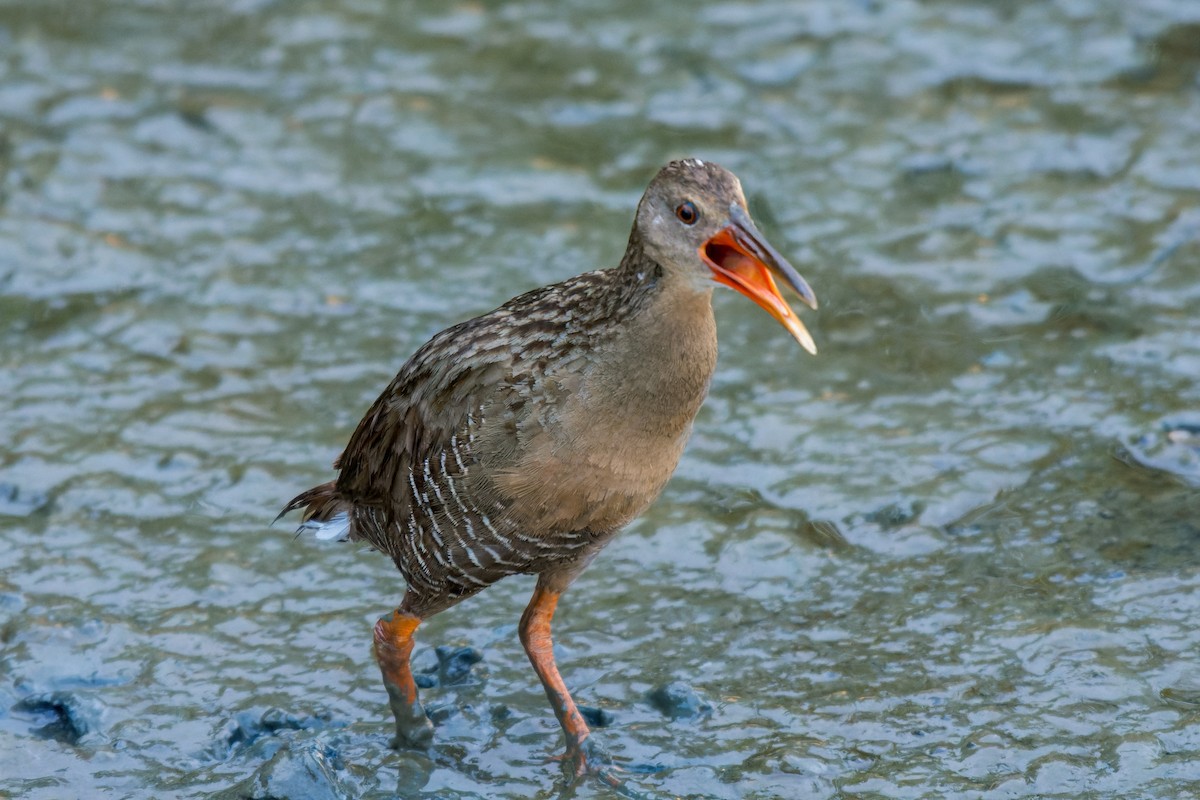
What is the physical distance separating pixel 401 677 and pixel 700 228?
1.51 meters

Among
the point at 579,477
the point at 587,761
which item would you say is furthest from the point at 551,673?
the point at 579,477

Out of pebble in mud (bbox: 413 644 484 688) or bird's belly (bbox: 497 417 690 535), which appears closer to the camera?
bird's belly (bbox: 497 417 690 535)

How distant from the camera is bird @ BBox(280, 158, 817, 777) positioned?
382cm

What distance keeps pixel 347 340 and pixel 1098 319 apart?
9.05 feet

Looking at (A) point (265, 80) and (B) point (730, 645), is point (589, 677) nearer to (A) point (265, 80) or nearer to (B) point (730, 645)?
(B) point (730, 645)

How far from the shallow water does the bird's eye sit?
4.74 ft

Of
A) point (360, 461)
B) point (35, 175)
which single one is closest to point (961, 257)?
point (360, 461)

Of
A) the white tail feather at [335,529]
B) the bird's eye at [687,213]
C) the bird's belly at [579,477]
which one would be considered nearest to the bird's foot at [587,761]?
the bird's belly at [579,477]

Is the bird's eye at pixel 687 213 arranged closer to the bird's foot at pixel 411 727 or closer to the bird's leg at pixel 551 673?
the bird's leg at pixel 551 673

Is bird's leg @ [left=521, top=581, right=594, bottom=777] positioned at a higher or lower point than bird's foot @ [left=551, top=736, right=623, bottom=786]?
higher

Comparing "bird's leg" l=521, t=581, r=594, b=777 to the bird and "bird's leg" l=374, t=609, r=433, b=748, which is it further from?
"bird's leg" l=374, t=609, r=433, b=748

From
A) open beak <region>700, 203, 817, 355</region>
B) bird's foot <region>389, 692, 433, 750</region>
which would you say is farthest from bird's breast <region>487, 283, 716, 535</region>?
bird's foot <region>389, 692, 433, 750</region>

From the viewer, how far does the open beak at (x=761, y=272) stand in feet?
12.1

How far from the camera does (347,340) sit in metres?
6.13
